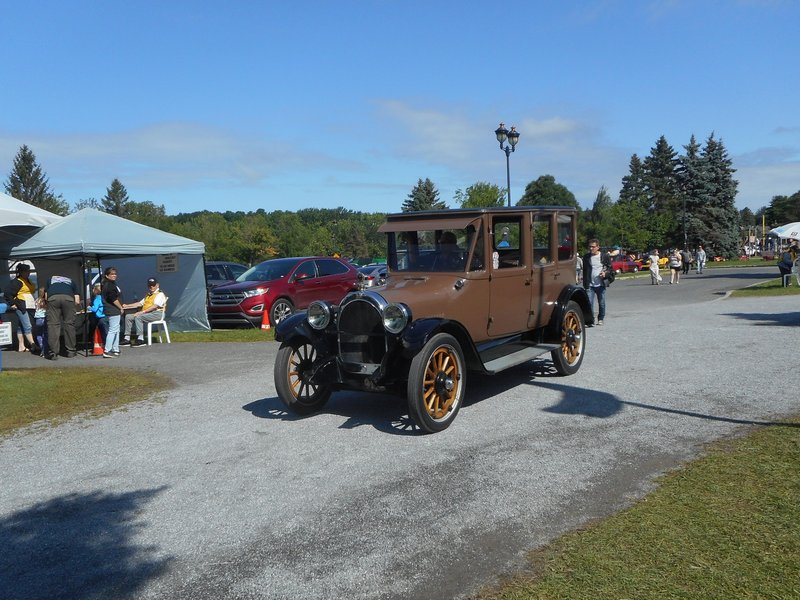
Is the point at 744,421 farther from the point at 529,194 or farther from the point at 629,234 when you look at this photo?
the point at 529,194

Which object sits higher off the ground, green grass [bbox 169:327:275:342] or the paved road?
green grass [bbox 169:327:275:342]

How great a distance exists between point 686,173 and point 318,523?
65861 millimetres

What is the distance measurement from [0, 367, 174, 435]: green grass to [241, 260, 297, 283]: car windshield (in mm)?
5852

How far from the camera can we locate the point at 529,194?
9881 cm

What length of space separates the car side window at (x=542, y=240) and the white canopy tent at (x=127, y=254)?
8.98 m

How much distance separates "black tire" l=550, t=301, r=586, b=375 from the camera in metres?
8.62

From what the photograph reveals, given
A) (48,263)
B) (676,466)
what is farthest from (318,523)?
(48,263)

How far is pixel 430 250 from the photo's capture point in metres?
7.70

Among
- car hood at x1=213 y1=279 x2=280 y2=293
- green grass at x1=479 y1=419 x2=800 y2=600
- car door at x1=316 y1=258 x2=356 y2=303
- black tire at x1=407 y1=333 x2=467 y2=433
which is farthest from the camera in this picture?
car door at x1=316 y1=258 x2=356 y2=303

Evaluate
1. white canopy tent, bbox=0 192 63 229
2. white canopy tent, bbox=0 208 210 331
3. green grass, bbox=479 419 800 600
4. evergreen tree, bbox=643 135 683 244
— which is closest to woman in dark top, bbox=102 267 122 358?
white canopy tent, bbox=0 208 210 331

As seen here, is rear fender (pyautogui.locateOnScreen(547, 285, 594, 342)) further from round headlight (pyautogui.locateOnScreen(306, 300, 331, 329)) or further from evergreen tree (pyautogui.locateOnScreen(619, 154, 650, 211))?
evergreen tree (pyautogui.locateOnScreen(619, 154, 650, 211))

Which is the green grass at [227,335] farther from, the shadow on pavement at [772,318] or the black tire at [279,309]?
the shadow on pavement at [772,318]

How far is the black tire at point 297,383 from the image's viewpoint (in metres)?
6.96

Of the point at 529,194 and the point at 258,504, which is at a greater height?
the point at 529,194
